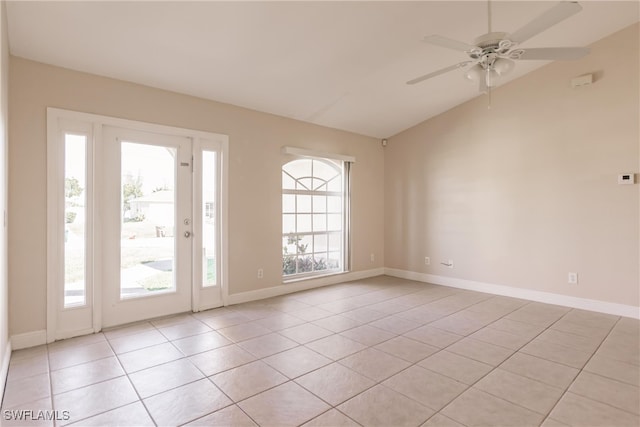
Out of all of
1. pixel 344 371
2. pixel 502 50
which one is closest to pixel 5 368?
pixel 344 371

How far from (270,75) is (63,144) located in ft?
7.01

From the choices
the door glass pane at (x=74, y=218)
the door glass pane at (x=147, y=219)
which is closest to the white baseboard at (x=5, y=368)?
the door glass pane at (x=74, y=218)

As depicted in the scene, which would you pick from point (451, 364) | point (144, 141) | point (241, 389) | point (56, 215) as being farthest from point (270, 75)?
point (451, 364)

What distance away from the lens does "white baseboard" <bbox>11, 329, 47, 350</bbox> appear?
286 centimetres

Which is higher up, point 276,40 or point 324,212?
point 276,40

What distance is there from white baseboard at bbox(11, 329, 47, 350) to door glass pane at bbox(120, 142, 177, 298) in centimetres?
69

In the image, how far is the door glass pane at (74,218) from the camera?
318 centimetres

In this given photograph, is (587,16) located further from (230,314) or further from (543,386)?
(230,314)

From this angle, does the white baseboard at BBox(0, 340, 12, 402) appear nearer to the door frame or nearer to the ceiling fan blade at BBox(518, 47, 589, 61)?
the door frame

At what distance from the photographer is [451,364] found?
2613 millimetres

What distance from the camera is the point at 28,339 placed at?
2934mm

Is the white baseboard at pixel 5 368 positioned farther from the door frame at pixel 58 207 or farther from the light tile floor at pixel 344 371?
the door frame at pixel 58 207

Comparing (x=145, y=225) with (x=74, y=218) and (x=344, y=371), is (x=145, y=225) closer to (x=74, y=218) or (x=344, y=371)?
(x=74, y=218)

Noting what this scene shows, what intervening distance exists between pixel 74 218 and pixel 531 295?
541cm
